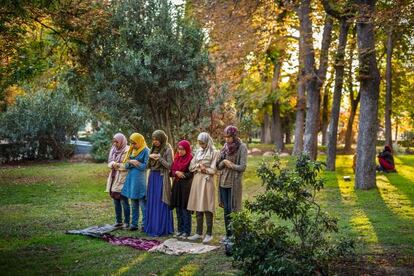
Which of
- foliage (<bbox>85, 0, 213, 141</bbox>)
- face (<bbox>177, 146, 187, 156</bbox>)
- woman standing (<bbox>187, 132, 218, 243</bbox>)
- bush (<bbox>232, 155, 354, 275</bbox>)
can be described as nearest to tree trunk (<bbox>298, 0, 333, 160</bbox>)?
foliage (<bbox>85, 0, 213, 141</bbox>)

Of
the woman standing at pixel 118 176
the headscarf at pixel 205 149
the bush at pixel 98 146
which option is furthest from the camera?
the bush at pixel 98 146

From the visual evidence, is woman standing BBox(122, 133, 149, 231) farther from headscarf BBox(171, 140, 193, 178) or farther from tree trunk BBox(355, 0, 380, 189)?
tree trunk BBox(355, 0, 380, 189)

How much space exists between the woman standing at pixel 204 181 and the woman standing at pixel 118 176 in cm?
166

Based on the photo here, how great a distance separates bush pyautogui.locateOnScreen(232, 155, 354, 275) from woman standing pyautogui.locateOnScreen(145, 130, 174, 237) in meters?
3.01

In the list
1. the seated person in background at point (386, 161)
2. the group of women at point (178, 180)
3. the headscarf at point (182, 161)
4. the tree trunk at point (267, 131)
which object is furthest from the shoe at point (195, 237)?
the tree trunk at point (267, 131)

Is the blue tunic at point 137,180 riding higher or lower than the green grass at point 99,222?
higher

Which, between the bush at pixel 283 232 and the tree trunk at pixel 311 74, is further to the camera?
the tree trunk at pixel 311 74

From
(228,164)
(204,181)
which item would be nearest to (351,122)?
(204,181)

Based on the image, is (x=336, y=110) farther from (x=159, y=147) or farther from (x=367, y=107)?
(x=159, y=147)

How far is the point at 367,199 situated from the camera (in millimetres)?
14352

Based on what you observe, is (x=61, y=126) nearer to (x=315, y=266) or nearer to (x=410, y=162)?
(x=410, y=162)

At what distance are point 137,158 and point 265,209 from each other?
4005mm

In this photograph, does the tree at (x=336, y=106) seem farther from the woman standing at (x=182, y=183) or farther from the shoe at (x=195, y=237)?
the shoe at (x=195, y=237)

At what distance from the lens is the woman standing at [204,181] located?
366 inches
